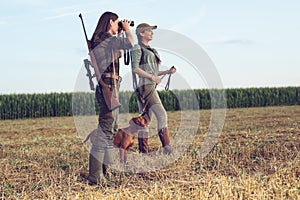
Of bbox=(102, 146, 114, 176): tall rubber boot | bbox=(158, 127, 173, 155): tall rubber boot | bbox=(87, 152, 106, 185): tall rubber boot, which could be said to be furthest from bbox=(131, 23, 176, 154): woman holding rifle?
bbox=(87, 152, 106, 185): tall rubber boot

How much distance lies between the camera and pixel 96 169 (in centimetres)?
561

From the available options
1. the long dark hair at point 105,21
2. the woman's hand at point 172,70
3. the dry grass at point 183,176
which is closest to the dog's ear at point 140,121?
the dry grass at point 183,176

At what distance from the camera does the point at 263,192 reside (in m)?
4.91

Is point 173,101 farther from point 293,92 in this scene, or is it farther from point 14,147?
point 14,147

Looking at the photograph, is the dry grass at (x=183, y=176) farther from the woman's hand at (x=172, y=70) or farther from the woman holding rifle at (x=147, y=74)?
the woman's hand at (x=172, y=70)

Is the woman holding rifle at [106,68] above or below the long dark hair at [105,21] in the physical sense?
below

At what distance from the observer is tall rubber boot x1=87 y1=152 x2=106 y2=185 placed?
556 cm

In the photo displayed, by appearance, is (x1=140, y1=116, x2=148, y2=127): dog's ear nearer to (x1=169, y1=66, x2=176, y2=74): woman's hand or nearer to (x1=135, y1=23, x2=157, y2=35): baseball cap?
(x1=169, y1=66, x2=176, y2=74): woman's hand

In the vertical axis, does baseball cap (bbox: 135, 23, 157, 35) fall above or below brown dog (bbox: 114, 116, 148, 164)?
above

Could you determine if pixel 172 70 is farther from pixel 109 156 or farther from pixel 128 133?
pixel 109 156

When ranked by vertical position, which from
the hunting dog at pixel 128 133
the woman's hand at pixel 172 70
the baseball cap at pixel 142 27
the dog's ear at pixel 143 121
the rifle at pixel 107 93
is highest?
the baseball cap at pixel 142 27

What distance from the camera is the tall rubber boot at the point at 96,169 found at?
556 centimetres

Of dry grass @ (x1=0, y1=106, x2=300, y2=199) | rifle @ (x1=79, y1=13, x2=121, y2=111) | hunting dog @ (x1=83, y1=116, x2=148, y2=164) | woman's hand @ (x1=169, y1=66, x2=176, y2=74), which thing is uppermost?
woman's hand @ (x1=169, y1=66, x2=176, y2=74)

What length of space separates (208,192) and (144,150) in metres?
2.06
